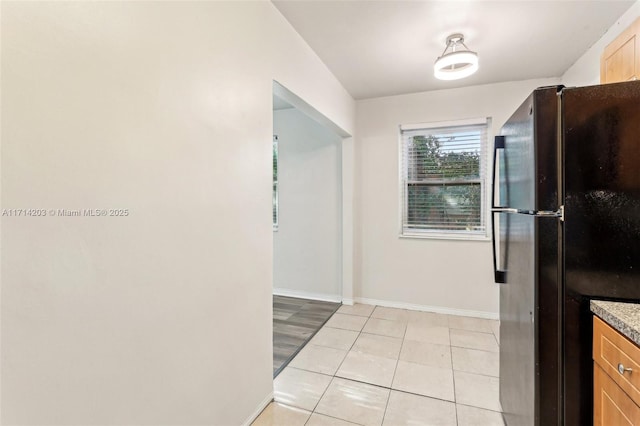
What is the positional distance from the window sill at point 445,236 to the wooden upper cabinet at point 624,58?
186 cm

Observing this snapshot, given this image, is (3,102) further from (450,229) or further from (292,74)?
(450,229)

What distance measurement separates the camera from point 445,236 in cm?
353

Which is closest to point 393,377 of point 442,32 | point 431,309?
point 431,309

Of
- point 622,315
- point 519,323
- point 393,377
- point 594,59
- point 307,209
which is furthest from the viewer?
point 307,209

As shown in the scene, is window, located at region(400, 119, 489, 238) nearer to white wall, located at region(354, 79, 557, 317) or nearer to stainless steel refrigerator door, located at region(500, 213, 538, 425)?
white wall, located at region(354, 79, 557, 317)

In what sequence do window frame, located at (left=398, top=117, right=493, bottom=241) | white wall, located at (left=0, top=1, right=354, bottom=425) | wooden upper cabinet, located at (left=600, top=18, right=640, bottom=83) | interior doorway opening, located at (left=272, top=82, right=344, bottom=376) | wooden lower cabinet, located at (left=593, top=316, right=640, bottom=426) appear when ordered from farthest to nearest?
interior doorway opening, located at (left=272, top=82, right=344, bottom=376) → window frame, located at (left=398, top=117, right=493, bottom=241) → wooden upper cabinet, located at (left=600, top=18, right=640, bottom=83) → wooden lower cabinet, located at (left=593, top=316, right=640, bottom=426) → white wall, located at (left=0, top=1, right=354, bottom=425)

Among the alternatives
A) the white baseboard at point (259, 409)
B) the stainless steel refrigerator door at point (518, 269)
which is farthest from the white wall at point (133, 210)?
the stainless steel refrigerator door at point (518, 269)

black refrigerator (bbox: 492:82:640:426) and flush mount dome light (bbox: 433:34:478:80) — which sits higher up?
flush mount dome light (bbox: 433:34:478:80)

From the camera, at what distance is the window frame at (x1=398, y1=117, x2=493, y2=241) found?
3373mm

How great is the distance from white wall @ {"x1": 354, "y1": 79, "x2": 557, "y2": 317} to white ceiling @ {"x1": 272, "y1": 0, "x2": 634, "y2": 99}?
1.18 feet

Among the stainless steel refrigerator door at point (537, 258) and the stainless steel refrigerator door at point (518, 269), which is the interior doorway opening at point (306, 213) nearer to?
the stainless steel refrigerator door at point (518, 269)

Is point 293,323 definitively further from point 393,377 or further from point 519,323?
point 519,323

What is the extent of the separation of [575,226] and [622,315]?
34 cm

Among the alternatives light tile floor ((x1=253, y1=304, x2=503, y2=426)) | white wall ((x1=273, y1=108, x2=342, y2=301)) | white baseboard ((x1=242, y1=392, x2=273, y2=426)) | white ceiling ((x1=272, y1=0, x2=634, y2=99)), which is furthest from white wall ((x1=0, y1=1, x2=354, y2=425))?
white wall ((x1=273, y1=108, x2=342, y2=301))
